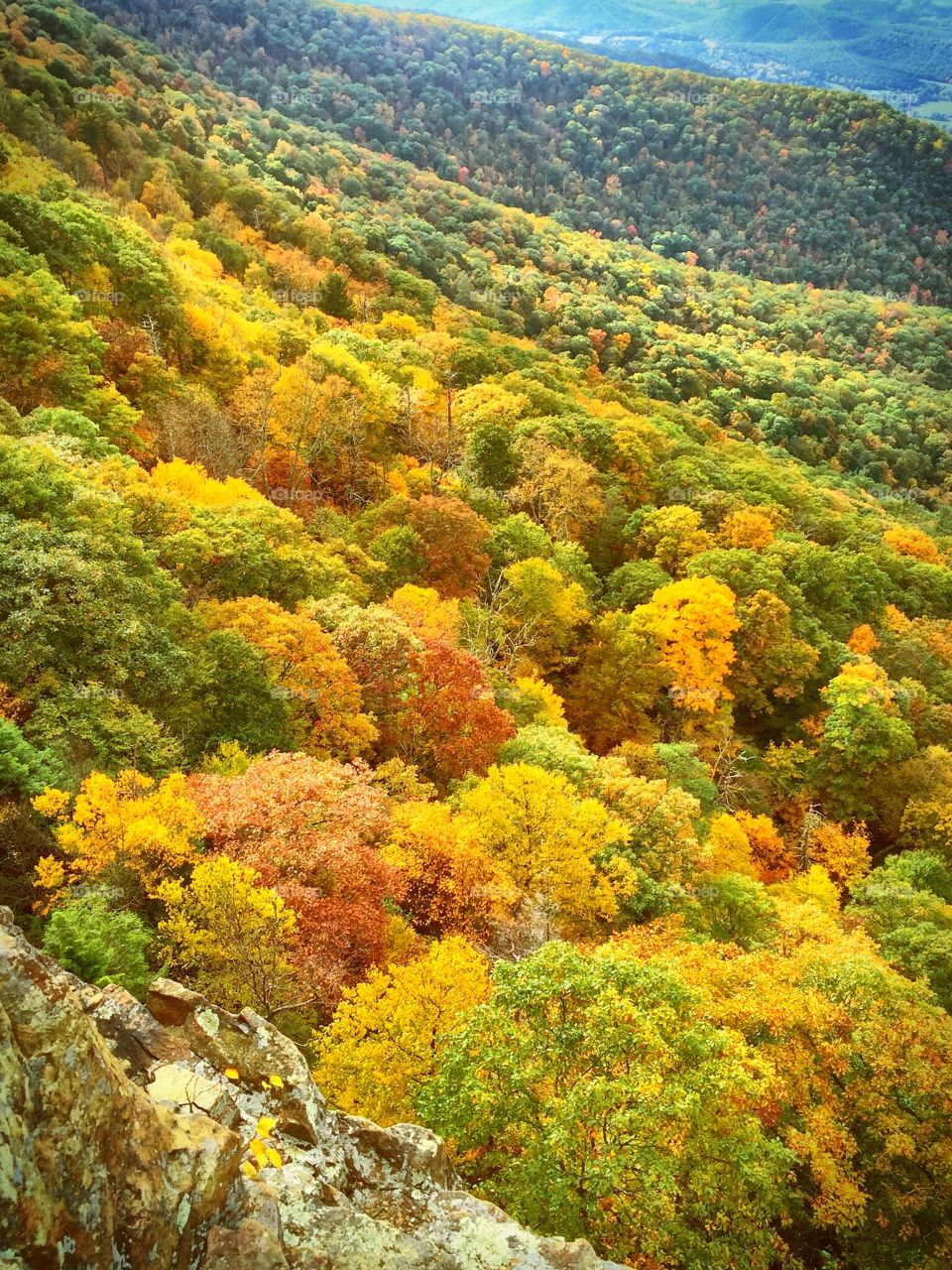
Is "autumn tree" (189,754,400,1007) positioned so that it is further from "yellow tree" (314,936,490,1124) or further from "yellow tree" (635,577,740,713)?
"yellow tree" (635,577,740,713)

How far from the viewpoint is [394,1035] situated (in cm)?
1903

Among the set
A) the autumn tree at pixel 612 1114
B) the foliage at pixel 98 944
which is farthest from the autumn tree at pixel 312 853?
the autumn tree at pixel 612 1114

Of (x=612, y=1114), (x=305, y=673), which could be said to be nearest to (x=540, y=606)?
(x=305, y=673)

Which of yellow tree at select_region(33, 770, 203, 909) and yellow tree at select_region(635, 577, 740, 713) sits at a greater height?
yellow tree at select_region(33, 770, 203, 909)

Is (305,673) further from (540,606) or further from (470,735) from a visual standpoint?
(540,606)

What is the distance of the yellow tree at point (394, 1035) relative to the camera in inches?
715

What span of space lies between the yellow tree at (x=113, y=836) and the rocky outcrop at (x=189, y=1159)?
23.6 ft

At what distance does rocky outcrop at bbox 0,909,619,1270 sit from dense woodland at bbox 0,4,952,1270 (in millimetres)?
1516

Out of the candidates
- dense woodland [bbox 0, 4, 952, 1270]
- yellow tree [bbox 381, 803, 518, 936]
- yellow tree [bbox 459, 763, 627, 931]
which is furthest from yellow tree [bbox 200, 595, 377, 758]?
yellow tree [bbox 459, 763, 627, 931]

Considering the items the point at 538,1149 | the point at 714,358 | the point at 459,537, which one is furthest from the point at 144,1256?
the point at 714,358

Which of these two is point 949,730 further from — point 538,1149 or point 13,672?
point 13,672

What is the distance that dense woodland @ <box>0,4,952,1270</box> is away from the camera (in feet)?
57.4

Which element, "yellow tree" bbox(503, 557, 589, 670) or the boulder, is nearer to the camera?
the boulder

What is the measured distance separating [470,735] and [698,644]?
23.7 m
